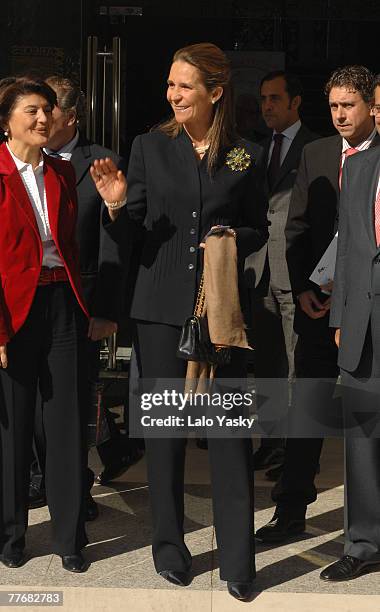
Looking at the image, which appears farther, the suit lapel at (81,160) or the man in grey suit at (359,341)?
the suit lapel at (81,160)

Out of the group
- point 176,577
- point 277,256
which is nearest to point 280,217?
point 277,256

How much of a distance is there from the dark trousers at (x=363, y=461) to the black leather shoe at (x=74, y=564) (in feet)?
3.59

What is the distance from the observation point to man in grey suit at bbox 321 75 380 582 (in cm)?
468

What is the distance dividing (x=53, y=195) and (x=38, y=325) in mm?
531

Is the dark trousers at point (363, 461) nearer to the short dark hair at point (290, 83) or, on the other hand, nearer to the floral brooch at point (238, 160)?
the floral brooch at point (238, 160)

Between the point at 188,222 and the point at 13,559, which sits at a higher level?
the point at 188,222

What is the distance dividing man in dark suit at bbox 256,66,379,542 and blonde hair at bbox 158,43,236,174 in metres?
0.76

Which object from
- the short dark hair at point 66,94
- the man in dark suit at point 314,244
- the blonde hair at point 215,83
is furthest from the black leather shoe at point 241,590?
the short dark hair at point 66,94

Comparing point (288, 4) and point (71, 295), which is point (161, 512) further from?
point (288, 4)

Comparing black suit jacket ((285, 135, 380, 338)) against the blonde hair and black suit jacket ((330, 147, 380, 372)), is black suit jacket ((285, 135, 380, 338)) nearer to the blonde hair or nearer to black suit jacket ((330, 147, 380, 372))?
black suit jacket ((330, 147, 380, 372))

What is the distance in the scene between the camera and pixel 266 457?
643 cm

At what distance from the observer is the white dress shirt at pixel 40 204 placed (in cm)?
473

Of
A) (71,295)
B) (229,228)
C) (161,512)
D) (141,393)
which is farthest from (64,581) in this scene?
(229,228)

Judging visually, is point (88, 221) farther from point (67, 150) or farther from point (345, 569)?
point (345, 569)
